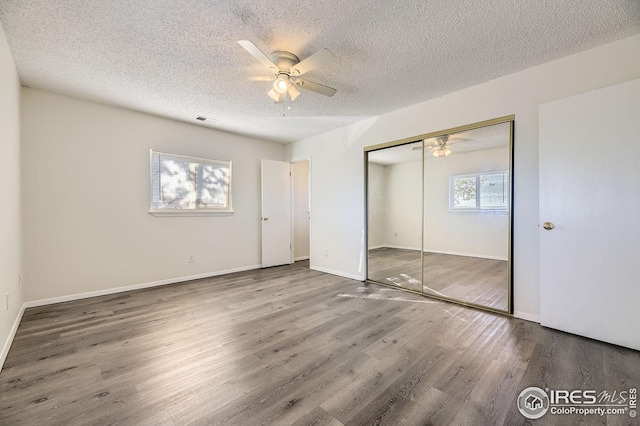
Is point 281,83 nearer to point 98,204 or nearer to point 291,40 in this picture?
point 291,40

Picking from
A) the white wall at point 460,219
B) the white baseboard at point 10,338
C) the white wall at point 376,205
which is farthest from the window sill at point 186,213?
the white wall at point 460,219

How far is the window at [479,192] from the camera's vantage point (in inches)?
114

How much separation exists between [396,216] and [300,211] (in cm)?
255

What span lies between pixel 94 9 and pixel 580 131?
395cm

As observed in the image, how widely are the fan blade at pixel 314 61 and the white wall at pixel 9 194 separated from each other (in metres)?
2.27

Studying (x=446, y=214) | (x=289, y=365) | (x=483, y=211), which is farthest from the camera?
(x=446, y=214)

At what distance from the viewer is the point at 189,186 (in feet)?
13.9

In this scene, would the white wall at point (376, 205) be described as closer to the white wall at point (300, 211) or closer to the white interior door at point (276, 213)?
the white interior door at point (276, 213)

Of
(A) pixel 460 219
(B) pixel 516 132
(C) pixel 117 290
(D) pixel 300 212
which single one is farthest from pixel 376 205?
(C) pixel 117 290

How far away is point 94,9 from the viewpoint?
1.83 meters

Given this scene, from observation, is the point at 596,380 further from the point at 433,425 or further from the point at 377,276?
the point at 377,276

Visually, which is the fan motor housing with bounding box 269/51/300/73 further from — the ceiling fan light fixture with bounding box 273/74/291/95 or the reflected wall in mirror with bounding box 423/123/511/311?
the reflected wall in mirror with bounding box 423/123/511/311

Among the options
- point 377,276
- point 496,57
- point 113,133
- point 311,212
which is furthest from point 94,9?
point 377,276
